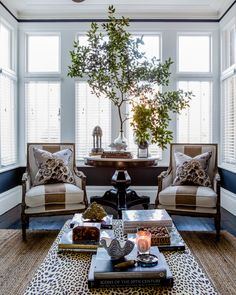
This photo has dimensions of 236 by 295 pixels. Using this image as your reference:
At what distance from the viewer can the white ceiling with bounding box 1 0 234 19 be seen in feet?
15.2

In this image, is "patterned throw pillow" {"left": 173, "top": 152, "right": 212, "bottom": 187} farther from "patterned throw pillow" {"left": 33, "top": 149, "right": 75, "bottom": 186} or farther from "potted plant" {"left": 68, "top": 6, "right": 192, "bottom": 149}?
"patterned throw pillow" {"left": 33, "top": 149, "right": 75, "bottom": 186}

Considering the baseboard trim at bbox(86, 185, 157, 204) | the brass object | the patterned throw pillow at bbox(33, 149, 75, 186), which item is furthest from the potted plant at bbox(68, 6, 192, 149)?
the brass object

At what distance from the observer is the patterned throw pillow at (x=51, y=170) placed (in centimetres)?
359

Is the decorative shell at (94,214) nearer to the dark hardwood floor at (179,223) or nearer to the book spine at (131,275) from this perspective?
the book spine at (131,275)

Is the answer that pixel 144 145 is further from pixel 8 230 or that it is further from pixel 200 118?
pixel 8 230

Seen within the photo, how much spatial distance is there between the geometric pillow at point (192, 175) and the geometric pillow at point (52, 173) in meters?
1.30

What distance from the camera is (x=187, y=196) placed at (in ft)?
A: 10.7

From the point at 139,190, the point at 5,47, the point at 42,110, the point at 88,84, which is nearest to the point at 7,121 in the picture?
the point at 42,110

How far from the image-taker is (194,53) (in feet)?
16.7

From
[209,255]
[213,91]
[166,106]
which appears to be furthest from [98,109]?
[209,255]

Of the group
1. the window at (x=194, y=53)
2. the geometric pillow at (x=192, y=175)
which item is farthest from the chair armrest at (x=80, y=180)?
the window at (x=194, y=53)

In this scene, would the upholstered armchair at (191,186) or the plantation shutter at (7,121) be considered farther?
the plantation shutter at (7,121)

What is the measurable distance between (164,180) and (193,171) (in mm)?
361

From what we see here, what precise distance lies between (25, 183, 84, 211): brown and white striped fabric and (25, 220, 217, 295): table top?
5.11ft
